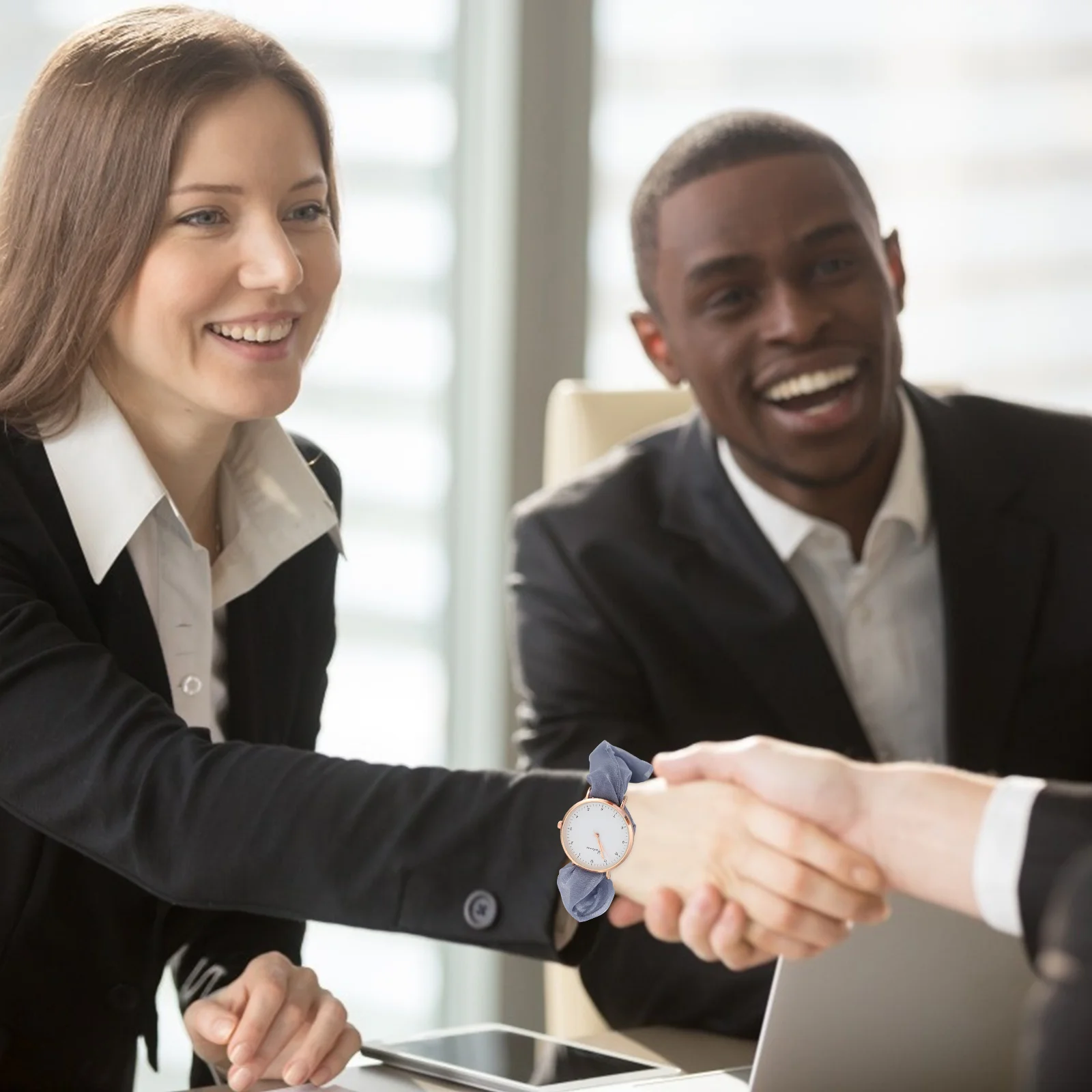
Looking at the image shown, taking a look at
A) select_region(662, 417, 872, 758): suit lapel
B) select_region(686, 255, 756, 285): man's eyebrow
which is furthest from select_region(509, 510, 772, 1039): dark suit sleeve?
select_region(686, 255, 756, 285): man's eyebrow

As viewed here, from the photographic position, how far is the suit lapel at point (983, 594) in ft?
6.01

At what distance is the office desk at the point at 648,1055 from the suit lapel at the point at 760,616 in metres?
0.42

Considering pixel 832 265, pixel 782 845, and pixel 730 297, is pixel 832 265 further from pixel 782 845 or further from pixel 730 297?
pixel 782 845

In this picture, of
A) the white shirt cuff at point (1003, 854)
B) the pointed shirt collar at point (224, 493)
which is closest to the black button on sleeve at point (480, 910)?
the white shirt cuff at point (1003, 854)

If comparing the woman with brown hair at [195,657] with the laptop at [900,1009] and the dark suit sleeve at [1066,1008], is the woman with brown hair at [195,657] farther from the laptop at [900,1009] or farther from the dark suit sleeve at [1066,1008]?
the dark suit sleeve at [1066,1008]

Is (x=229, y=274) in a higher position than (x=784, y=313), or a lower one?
lower

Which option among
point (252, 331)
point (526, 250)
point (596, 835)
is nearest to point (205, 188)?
point (252, 331)

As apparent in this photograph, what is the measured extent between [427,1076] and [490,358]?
177cm

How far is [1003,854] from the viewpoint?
0.99 m

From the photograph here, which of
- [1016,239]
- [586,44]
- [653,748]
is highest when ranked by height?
[586,44]

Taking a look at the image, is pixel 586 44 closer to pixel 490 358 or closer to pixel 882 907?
pixel 490 358

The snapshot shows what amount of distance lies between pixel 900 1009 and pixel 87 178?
939mm

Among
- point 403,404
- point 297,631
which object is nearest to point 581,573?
point 297,631

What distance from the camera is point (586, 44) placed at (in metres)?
2.83
